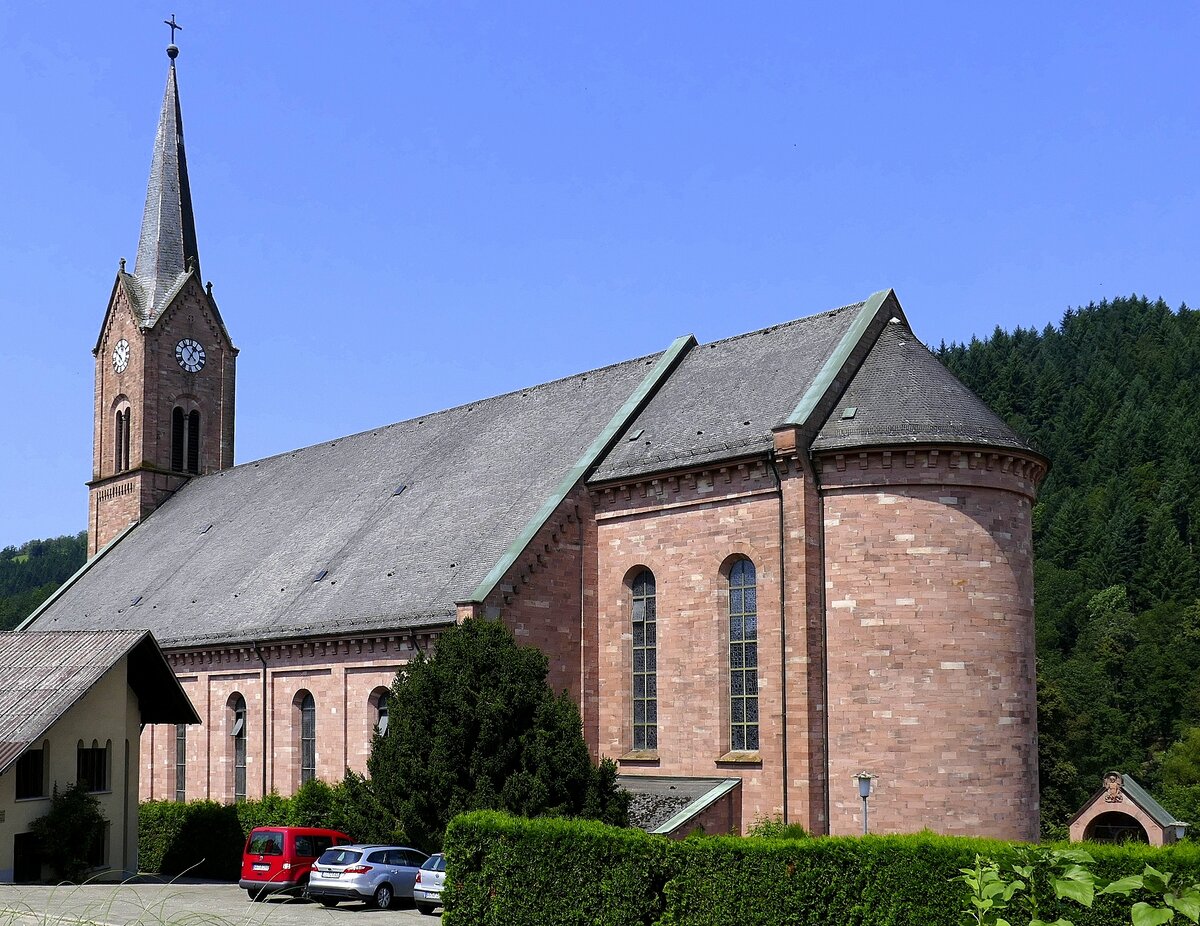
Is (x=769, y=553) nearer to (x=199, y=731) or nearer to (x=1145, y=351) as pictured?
(x=199, y=731)

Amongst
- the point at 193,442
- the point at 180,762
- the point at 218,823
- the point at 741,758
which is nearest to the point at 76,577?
the point at 193,442

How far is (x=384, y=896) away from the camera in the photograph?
93.6 feet

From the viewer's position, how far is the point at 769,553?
3017cm

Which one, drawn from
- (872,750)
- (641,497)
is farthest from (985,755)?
(641,497)

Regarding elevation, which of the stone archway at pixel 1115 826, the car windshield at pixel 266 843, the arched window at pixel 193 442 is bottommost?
the stone archway at pixel 1115 826

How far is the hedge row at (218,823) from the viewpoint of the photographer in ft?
114

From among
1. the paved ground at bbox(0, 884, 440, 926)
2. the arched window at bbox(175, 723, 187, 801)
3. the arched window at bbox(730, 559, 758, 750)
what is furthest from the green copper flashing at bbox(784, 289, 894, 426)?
the arched window at bbox(175, 723, 187, 801)

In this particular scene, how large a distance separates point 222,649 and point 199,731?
3832 millimetres

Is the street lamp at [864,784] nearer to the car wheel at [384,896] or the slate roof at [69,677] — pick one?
the car wheel at [384,896]

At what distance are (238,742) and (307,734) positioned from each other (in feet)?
13.6

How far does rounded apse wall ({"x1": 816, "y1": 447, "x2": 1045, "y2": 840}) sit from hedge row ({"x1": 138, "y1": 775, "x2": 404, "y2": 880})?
11.7 m

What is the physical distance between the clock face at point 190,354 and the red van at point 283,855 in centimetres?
3183

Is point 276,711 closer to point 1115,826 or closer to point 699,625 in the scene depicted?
point 699,625

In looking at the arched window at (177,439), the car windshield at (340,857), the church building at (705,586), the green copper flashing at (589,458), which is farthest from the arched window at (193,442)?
the car windshield at (340,857)
